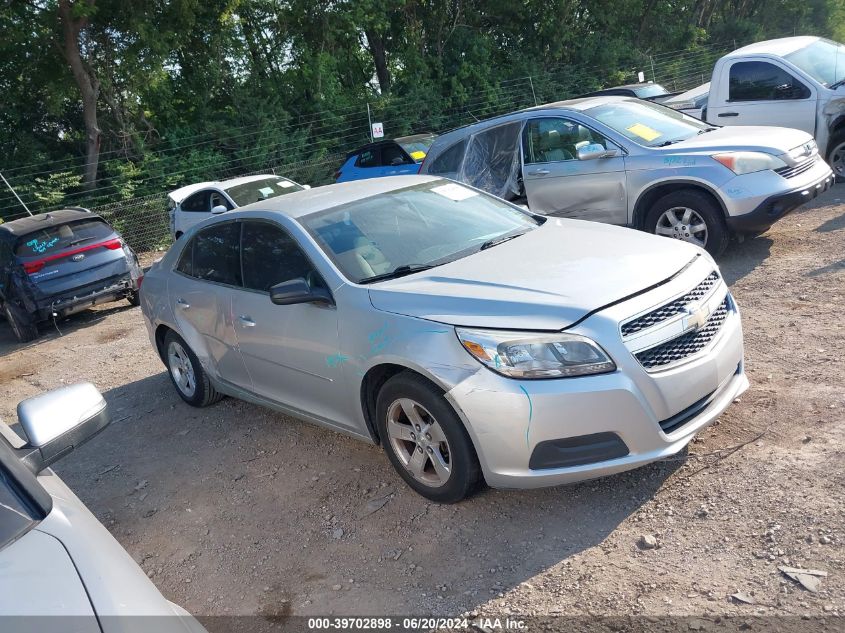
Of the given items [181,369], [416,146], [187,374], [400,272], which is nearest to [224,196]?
[416,146]

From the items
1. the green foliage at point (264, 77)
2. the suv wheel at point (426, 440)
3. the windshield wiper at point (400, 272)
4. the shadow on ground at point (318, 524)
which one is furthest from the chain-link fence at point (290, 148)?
the suv wheel at point (426, 440)

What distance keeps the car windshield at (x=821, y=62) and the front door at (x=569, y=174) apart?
3.71 meters

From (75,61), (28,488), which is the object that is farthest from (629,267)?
(75,61)

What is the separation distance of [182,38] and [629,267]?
51.8ft

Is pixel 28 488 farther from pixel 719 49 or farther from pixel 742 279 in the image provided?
pixel 719 49

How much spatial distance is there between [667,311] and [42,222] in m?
9.35

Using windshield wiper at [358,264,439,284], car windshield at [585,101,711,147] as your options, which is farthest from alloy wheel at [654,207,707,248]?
windshield wiper at [358,264,439,284]

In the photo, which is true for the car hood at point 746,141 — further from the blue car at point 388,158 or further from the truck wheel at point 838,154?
the blue car at point 388,158

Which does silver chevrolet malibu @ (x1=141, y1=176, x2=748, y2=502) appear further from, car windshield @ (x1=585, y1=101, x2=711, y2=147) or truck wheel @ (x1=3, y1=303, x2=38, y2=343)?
truck wheel @ (x1=3, y1=303, x2=38, y2=343)

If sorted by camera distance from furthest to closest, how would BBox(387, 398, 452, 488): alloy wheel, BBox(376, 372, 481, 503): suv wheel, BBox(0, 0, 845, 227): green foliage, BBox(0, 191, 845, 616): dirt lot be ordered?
BBox(0, 0, 845, 227): green foliage, BBox(387, 398, 452, 488): alloy wheel, BBox(376, 372, 481, 503): suv wheel, BBox(0, 191, 845, 616): dirt lot

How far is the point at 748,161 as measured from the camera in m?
6.87

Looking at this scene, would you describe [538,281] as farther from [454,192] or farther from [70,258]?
[70,258]

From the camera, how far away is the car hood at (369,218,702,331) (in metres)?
3.51

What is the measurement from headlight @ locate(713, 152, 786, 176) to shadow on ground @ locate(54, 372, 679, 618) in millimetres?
4007
